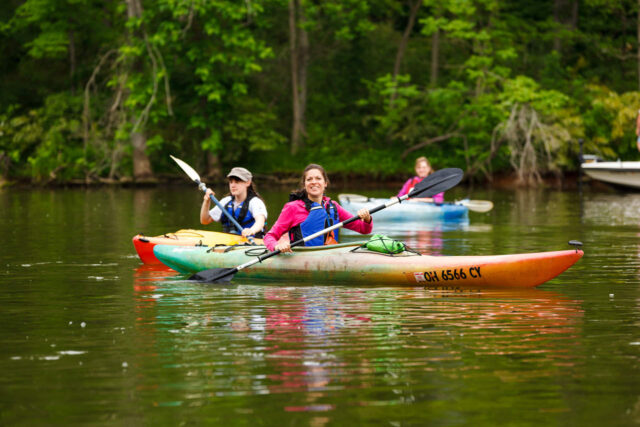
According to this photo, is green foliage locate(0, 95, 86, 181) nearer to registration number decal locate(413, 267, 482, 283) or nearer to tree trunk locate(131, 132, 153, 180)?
tree trunk locate(131, 132, 153, 180)

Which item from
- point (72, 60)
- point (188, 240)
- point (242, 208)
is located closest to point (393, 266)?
point (242, 208)

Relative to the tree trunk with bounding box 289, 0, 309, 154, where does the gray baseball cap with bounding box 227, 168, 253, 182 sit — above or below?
below

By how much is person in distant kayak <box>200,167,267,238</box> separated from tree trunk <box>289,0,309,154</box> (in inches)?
1005

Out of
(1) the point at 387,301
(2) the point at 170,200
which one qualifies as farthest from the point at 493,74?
(1) the point at 387,301

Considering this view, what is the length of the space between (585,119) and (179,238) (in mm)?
25001

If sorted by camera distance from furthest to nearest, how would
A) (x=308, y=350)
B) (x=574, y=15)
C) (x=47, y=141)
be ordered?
1. (x=574, y=15)
2. (x=47, y=141)
3. (x=308, y=350)

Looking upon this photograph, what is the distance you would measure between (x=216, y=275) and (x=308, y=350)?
3.67 metres

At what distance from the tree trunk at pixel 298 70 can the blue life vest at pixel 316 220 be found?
87.7 ft

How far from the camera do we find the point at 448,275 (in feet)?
30.9

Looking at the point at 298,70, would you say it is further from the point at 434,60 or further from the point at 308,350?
the point at 308,350

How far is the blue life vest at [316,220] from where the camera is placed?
10141 millimetres

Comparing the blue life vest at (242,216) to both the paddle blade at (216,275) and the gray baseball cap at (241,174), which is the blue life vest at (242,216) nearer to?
the gray baseball cap at (241,174)

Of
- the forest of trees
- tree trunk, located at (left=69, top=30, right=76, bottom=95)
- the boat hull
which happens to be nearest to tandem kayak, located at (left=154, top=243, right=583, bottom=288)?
the boat hull

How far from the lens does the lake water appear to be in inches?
204
